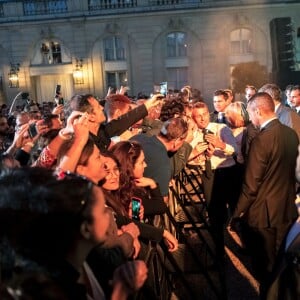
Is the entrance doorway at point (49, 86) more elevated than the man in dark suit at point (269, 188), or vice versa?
the entrance doorway at point (49, 86)

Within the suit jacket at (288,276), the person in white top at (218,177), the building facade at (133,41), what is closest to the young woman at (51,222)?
the suit jacket at (288,276)

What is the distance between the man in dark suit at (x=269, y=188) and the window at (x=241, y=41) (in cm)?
2762

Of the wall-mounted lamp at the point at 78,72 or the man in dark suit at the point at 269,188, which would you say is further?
the wall-mounted lamp at the point at 78,72

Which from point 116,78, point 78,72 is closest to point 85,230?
point 78,72

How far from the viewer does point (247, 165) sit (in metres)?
Result: 4.36

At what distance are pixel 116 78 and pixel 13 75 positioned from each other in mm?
7723

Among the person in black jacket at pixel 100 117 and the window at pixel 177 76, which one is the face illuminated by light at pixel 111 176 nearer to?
the person in black jacket at pixel 100 117

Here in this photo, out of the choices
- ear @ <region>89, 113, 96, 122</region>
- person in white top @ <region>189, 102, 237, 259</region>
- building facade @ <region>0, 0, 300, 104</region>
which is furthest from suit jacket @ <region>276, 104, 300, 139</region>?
building facade @ <region>0, 0, 300, 104</region>

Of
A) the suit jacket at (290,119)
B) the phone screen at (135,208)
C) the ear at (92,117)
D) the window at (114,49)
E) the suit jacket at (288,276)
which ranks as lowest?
the suit jacket at (288,276)

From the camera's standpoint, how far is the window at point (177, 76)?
30.9 m

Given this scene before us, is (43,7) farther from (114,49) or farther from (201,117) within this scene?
(201,117)

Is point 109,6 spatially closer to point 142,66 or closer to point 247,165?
point 142,66

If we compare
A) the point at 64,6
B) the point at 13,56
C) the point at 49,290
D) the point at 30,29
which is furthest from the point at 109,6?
the point at 49,290

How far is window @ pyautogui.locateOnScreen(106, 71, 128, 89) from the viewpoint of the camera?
30906mm
